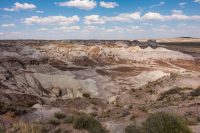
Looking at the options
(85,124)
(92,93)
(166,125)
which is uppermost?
(166,125)

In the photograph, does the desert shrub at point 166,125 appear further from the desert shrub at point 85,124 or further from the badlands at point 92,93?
the desert shrub at point 85,124

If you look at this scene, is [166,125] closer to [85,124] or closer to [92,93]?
[85,124]

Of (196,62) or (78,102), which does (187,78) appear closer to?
(78,102)

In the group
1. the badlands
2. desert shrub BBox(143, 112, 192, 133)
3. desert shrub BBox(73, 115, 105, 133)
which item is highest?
desert shrub BBox(143, 112, 192, 133)

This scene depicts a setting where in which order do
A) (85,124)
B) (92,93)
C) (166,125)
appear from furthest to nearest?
(92,93) → (85,124) → (166,125)

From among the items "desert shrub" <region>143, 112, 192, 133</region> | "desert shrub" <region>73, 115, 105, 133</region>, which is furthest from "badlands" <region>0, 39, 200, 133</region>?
"desert shrub" <region>143, 112, 192, 133</region>

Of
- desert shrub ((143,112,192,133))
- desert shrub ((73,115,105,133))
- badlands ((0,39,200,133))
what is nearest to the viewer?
desert shrub ((143,112,192,133))

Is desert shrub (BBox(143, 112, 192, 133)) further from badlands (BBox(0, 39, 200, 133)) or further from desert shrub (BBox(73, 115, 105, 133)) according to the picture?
desert shrub (BBox(73, 115, 105, 133))

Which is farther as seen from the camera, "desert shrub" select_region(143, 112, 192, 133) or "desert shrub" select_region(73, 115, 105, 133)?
"desert shrub" select_region(73, 115, 105, 133)

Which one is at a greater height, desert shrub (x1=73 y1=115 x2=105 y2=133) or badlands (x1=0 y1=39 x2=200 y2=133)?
desert shrub (x1=73 y1=115 x2=105 y2=133)

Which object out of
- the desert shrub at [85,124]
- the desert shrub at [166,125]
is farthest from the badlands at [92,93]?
the desert shrub at [166,125]

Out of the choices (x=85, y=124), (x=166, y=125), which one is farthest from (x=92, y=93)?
(x=166, y=125)

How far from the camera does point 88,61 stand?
71562 mm

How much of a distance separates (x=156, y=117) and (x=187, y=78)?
29076mm
